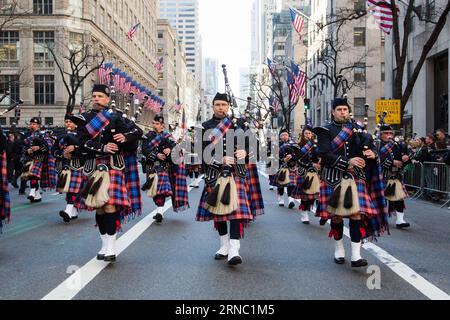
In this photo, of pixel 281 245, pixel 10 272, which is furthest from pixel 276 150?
pixel 10 272

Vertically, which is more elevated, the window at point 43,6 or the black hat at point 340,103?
the window at point 43,6

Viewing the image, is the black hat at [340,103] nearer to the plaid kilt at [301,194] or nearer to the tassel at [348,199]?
the tassel at [348,199]

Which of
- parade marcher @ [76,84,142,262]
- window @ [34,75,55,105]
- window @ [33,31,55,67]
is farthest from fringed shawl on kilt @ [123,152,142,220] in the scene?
window @ [33,31,55,67]

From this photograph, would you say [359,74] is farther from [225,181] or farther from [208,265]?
[208,265]

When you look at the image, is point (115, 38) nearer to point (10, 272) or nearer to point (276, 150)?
point (276, 150)

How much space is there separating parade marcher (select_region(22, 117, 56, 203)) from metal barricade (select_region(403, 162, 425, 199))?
9.38 metres

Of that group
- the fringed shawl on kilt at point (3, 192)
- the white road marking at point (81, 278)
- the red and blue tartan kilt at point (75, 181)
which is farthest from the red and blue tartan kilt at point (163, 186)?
the fringed shawl on kilt at point (3, 192)

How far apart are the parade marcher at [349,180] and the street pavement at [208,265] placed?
1.29 feet

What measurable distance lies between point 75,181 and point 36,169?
311cm

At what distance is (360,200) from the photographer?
5.89m

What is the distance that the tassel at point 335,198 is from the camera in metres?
5.89

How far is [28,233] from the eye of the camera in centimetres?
834

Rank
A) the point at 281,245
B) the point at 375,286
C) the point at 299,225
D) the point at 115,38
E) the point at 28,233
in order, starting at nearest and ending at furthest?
the point at 375,286 → the point at 281,245 → the point at 28,233 → the point at 299,225 → the point at 115,38

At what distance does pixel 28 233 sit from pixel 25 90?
A: 44773mm
